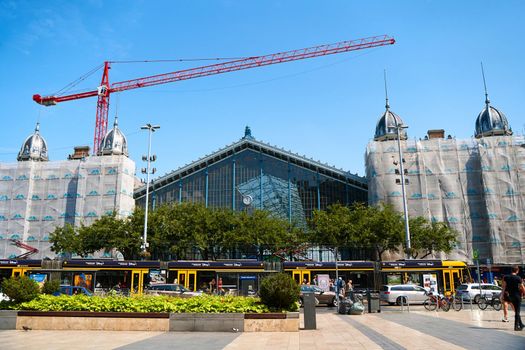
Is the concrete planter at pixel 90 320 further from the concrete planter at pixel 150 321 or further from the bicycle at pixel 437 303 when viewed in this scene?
the bicycle at pixel 437 303

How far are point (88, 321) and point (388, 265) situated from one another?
1072 inches

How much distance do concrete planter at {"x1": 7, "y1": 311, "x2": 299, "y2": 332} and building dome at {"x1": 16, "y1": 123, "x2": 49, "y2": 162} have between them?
57998mm

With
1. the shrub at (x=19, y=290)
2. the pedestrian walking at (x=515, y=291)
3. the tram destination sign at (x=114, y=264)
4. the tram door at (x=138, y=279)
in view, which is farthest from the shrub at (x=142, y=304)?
the tram destination sign at (x=114, y=264)

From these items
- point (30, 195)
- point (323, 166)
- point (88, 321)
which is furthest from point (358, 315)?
point (30, 195)

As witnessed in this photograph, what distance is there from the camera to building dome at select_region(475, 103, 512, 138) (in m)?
60.2

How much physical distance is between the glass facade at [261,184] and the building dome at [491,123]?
1744cm

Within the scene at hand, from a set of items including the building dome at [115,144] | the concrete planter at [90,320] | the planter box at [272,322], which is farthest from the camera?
the building dome at [115,144]

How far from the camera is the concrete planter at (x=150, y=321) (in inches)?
671

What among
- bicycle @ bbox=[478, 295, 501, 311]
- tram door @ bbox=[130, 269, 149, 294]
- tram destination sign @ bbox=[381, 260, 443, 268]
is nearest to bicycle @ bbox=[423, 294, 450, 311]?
bicycle @ bbox=[478, 295, 501, 311]

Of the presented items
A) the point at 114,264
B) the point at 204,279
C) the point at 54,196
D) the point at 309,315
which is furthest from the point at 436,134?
the point at 54,196

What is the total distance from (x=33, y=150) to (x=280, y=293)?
64.2m

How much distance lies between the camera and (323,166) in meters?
62.5

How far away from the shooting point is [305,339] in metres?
15.0

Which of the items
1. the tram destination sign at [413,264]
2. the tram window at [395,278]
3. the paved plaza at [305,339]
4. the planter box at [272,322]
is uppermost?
the tram destination sign at [413,264]
